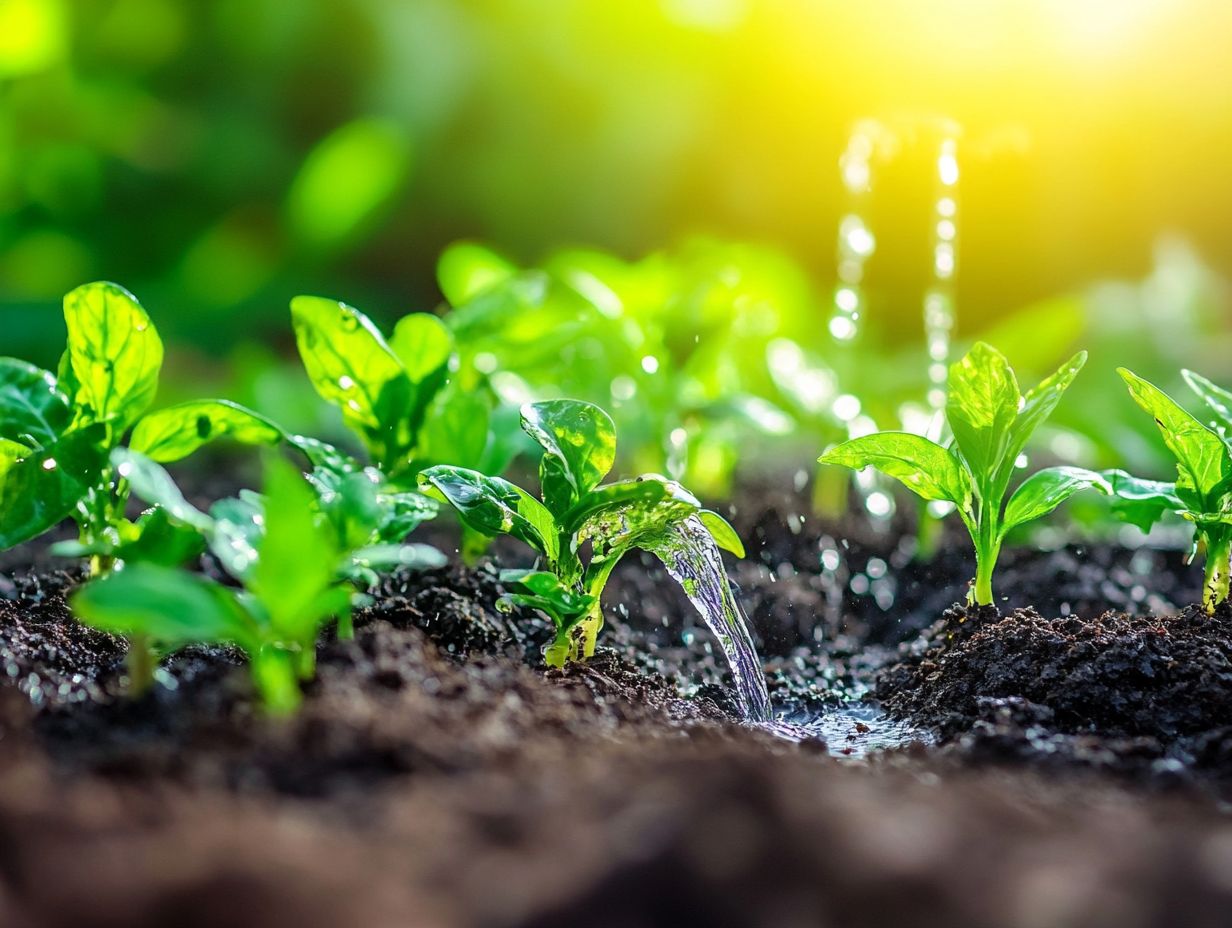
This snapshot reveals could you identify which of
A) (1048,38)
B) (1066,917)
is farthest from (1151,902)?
(1048,38)

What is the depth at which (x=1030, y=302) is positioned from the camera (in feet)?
17.6

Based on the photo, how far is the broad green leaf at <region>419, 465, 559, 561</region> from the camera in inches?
47.3

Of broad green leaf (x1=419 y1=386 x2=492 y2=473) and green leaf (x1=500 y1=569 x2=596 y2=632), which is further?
broad green leaf (x1=419 y1=386 x2=492 y2=473)

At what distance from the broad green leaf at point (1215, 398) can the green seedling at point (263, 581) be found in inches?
36.5

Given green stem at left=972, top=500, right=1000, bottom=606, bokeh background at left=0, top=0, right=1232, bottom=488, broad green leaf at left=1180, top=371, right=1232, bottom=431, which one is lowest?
green stem at left=972, top=500, right=1000, bottom=606

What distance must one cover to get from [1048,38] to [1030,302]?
1195mm

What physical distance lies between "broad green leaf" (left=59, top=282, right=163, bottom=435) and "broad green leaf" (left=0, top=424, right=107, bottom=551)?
4 centimetres

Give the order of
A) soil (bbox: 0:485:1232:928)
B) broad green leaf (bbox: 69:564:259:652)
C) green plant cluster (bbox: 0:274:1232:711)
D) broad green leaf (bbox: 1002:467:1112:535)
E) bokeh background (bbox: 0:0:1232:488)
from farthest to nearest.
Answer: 1. bokeh background (bbox: 0:0:1232:488)
2. broad green leaf (bbox: 1002:467:1112:535)
3. green plant cluster (bbox: 0:274:1232:711)
4. broad green leaf (bbox: 69:564:259:652)
5. soil (bbox: 0:485:1232:928)

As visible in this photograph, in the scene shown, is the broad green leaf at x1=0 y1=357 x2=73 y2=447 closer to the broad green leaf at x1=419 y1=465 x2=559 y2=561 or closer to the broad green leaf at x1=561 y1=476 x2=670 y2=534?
the broad green leaf at x1=419 y1=465 x2=559 y2=561

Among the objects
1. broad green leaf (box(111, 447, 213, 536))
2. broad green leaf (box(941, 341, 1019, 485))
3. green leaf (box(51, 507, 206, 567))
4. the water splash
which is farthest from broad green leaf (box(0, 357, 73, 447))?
broad green leaf (box(941, 341, 1019, 485))

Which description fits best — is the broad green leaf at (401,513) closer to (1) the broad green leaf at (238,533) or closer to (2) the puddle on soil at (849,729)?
(1) the broad green leaf at (238,533)

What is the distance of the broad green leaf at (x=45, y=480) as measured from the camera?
1.18 meters

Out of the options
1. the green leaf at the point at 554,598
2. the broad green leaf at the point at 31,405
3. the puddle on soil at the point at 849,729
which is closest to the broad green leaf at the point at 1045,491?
the puddle on soil at the point at 849,729

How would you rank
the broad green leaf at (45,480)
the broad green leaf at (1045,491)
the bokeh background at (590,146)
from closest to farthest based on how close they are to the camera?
the broad green leaf at (45,480) < the broad green leaf at (1045,491) < the bokeh background at (590,146)
